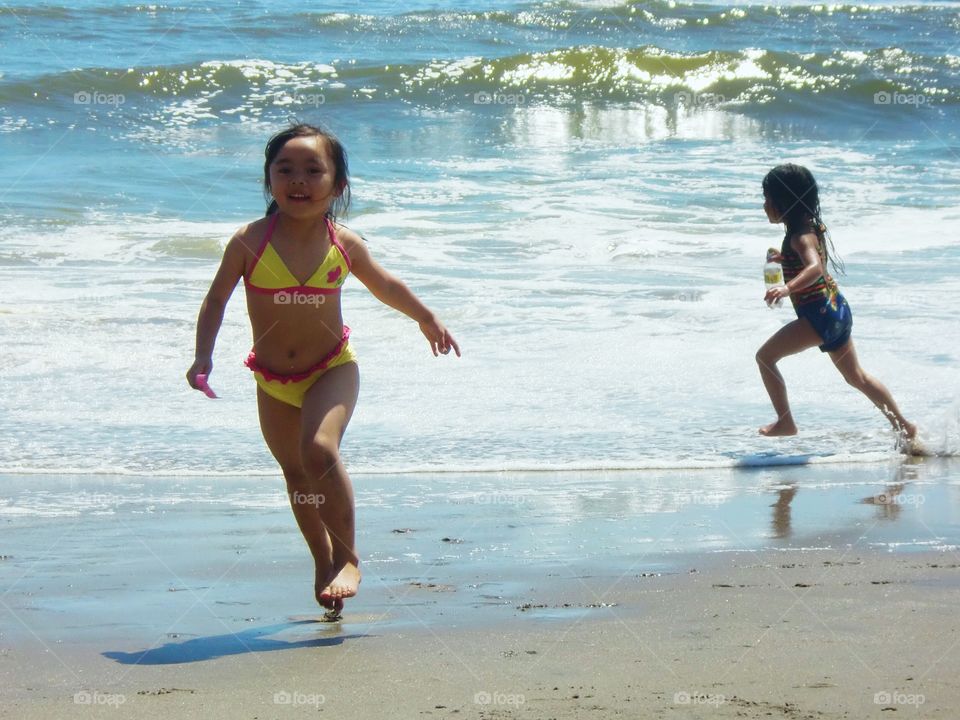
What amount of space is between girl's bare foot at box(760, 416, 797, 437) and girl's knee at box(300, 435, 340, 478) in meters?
3.19

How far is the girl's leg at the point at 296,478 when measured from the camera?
362 cm

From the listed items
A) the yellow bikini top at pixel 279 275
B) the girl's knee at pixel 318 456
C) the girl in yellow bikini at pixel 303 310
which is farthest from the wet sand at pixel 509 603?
the yellow bikini top at pixel 279 275

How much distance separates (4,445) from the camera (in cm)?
603

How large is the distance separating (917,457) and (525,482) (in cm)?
184

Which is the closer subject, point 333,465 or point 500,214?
point 333,465

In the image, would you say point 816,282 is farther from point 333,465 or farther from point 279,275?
point 333,465

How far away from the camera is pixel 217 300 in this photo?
3580 mm

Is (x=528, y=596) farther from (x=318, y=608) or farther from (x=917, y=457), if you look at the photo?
(x=917, y=457)

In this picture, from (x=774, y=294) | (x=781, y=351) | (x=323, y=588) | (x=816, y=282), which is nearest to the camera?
(x=323, y=588)

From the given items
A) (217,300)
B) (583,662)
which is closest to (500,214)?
(217,300)

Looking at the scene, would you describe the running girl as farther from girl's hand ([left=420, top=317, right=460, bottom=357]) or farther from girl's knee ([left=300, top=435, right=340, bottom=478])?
girl's knee ([left=300, top=435, right=340, bottom=478])

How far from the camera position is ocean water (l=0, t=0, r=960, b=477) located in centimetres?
Result: 643

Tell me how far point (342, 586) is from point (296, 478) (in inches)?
15.7

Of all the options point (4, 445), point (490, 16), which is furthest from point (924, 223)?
point (490, 16)
